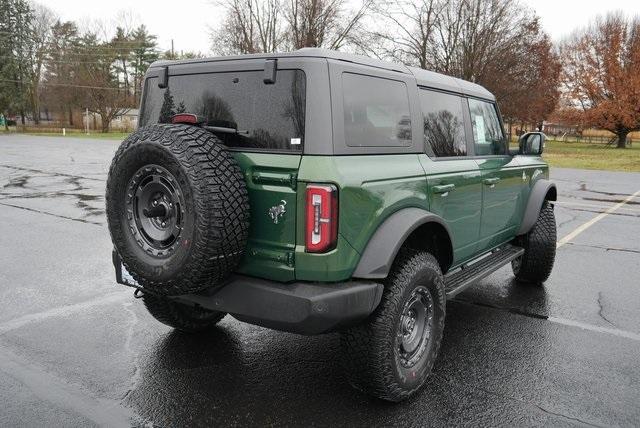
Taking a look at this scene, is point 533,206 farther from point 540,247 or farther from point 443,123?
point 443,123

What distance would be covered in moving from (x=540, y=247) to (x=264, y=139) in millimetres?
3707

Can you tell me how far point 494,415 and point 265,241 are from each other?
171 centimetres

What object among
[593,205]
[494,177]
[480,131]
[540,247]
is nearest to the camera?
[494,177]

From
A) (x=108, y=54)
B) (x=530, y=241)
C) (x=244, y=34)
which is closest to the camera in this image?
(x=530, y=241)

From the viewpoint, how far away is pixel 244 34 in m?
38.3

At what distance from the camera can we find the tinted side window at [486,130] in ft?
14.6

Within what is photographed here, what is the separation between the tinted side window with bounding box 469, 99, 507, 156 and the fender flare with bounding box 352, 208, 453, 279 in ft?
5.49

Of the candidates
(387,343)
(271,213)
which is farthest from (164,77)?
(387,343)

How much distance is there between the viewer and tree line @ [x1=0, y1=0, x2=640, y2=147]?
3366 cm

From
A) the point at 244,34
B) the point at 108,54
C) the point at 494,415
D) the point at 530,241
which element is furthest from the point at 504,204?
the point at 108,54

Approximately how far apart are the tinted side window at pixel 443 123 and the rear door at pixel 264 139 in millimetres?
1195

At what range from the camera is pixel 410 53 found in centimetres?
3312

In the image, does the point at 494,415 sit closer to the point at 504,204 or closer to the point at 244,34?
the point at 504,204

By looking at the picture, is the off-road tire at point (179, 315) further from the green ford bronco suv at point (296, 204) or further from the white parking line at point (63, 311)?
the white parking line at point (63, 311)
